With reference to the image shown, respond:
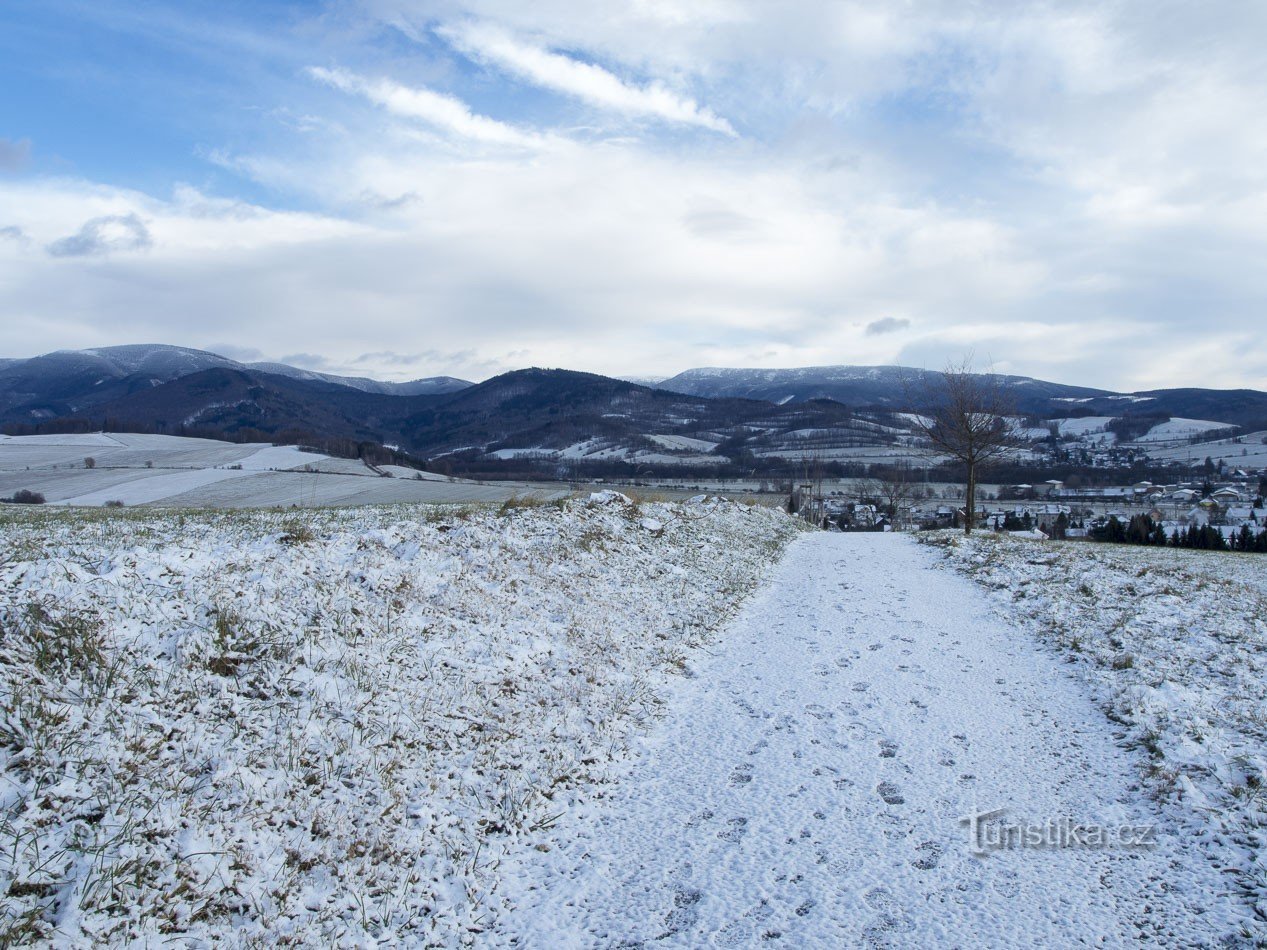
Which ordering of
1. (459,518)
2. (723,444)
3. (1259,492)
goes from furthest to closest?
(723,444)
(1259,492)
(459,518)

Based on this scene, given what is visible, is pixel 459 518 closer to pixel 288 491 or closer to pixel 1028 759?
pixel 1028 759

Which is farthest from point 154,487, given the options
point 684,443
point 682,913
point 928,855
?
point 684,443

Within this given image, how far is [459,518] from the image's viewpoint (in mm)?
13477

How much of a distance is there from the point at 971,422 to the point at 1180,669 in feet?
63.7

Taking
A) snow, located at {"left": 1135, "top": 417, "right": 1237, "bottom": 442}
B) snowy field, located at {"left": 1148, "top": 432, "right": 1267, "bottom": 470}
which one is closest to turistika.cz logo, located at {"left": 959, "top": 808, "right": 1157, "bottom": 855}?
snowy field, located at {"left": 1148, "top": 432, "right": 1267, "bottom": 470}

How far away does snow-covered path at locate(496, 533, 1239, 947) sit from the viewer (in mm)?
4102

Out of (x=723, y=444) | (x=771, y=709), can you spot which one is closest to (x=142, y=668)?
(x=771, y=709)

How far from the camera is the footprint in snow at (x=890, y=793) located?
548 centimetres

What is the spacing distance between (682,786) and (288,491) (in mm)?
51376

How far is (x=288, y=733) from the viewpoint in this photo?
17.2ft

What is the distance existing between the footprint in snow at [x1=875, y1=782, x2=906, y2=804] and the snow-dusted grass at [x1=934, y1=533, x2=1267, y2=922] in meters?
2.05

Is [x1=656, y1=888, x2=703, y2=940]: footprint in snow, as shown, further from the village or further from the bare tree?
the village

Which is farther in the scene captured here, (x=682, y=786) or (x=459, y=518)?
(x=459, y=518)

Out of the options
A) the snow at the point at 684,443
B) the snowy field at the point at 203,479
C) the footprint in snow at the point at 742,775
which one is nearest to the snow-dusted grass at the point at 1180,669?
the footprint in snow at the point at 742,775
